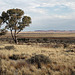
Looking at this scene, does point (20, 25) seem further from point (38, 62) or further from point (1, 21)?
point (38, 62)

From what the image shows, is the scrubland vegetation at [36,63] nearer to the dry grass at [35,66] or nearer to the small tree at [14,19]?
the dry grass at [35,66]

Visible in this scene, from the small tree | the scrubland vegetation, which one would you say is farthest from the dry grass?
the small tree

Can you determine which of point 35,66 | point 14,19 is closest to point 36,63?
point 35,66

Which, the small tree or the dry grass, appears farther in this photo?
the small tree

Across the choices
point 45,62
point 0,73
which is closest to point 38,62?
point 45,62

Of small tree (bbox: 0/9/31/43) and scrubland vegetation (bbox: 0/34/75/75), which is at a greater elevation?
small tree (bbox: 0/9/31/43)

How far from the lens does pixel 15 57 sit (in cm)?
1217

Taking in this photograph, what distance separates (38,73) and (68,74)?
1.52 metres

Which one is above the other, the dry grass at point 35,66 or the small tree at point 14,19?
the small tree at point 14,19

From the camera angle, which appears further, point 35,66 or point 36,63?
point 36,63

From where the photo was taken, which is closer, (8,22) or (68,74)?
(68,74)

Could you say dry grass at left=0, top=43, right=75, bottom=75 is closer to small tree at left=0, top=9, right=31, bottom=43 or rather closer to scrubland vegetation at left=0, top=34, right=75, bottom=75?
scrubland vegetation at left=0, top=34, right=75, bottom=75

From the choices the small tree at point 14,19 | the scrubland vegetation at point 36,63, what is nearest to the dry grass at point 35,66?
the scrubland vegetation at point 36,63

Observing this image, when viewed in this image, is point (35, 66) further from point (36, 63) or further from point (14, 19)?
point (14, 19)
